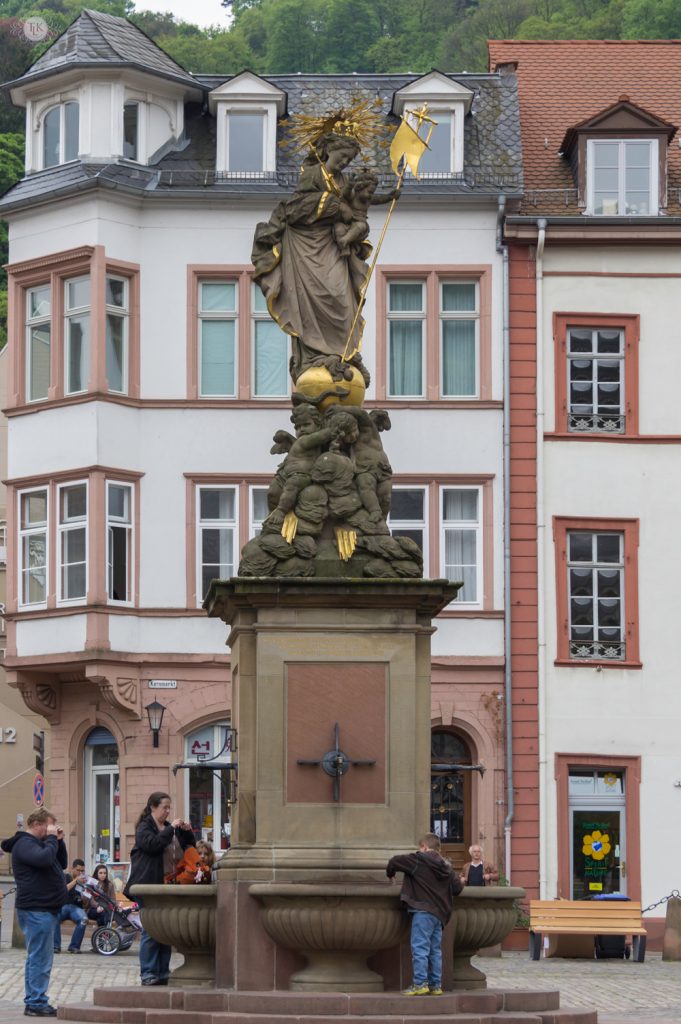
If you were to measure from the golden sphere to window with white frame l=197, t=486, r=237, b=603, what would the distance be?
1691 cm

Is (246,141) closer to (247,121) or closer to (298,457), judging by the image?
(247,121)

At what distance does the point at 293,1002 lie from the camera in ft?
55.1

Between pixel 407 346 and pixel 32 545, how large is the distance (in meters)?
6.52

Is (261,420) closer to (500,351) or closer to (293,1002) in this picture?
(500,351)

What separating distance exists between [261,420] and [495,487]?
12.1ft

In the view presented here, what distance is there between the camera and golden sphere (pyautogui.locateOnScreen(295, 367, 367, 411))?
19.3 metres

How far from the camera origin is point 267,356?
3694cm

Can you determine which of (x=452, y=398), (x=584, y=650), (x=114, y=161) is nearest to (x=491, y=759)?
(x=584, y=650)

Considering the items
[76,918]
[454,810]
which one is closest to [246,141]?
[454,810]

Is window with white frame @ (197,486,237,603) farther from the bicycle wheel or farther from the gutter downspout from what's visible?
the bicycle wheel

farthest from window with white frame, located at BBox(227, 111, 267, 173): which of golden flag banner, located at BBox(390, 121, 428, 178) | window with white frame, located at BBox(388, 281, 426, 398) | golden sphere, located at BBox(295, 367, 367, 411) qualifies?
golden sphere, located at BBox(295, 367, 367, 411)

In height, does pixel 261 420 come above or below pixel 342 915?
above

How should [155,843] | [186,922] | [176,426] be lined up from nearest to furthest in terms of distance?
[186,922], [155,843], [176,426]

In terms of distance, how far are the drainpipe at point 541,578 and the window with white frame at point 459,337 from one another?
0.98 m
